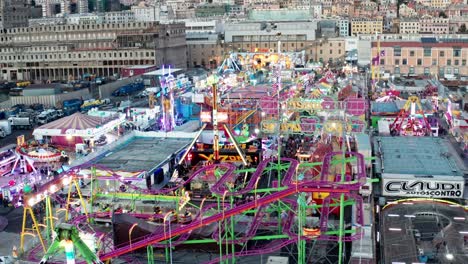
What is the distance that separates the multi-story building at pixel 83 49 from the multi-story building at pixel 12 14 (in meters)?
23.1

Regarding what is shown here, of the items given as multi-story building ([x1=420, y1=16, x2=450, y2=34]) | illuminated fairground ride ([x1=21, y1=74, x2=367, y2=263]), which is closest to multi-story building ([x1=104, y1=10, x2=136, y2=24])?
multi-story building ([x1=420, y1=16, x2=450, y2=34])

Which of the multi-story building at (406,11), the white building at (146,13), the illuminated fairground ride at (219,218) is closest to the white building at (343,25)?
the multi-story building at (406,11)

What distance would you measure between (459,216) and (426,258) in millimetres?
3535

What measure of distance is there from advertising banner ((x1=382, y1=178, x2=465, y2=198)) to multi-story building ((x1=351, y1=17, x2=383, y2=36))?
235ft

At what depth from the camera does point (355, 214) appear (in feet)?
52.6

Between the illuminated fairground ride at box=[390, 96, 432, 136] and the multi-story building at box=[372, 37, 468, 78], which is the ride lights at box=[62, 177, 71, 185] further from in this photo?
the multi-story building at box=[372, 37, 468, 78]

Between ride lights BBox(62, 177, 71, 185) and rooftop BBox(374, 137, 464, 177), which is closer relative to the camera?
ride lights BBox(62, 177, 71, 185)

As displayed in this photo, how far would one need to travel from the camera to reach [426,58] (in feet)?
165

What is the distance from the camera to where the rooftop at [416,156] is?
65.8ft

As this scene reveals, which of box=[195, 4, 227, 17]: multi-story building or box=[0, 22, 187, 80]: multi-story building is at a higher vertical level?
box=[195, 4, 227, 17]: multi-story building

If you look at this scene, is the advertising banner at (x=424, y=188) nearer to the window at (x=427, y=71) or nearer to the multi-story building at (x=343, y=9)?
the window at (x=427, y=71)

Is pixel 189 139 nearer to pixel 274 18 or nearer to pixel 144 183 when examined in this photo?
pixel 144 183

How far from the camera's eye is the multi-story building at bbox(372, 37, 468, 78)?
50281 millimetres

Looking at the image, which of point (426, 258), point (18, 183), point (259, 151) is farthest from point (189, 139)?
point (426, 258)
